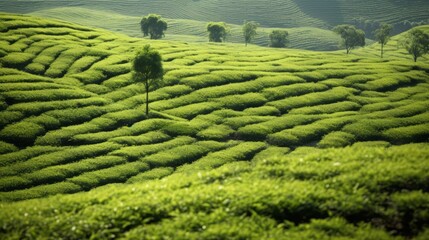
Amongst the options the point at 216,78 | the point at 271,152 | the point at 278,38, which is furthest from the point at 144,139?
the point at 278,38

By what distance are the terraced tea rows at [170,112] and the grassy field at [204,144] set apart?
23 cm

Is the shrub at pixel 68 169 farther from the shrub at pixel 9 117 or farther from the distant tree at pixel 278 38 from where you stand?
the distant tree at pixel 278 38

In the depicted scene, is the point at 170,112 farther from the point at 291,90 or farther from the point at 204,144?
the point at 291,90

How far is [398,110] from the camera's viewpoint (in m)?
60.1

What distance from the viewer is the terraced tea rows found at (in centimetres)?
4278

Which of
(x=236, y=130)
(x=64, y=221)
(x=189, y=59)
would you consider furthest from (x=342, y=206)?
(x=189, y=59)

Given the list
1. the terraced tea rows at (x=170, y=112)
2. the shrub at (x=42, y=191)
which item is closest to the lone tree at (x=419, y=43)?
the terraced tea rows at (x=170, y=112)

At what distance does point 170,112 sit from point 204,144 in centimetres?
1252

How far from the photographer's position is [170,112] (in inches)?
2320

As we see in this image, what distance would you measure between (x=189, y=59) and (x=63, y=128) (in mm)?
44638

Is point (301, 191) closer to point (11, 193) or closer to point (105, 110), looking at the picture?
point (11, 193)

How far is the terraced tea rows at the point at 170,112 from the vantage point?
4278 centimetres

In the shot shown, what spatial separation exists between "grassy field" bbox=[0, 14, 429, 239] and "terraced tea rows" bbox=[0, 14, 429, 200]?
23 cm

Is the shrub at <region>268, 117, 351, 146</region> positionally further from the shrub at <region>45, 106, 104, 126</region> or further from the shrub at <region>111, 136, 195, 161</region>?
the shrub at <region>45, 106, 104, 126</region>
